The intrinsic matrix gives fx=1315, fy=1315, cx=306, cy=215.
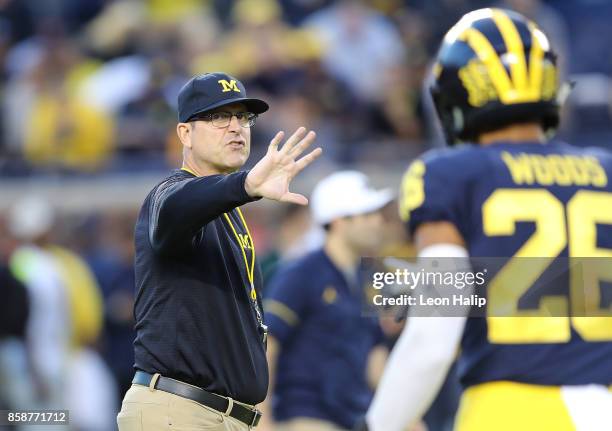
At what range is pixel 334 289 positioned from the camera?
8.02 m

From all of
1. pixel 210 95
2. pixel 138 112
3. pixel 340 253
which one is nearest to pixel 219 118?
pixel 210 95

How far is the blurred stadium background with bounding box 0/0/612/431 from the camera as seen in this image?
1125 cm

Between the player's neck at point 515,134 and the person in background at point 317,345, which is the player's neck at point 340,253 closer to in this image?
the person in background at point 317,345

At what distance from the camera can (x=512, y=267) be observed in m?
4.46

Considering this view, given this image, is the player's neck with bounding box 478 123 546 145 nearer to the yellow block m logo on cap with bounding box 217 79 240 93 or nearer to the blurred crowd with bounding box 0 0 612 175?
the yellow block m logo on cap with bounding box 217 79 240 93

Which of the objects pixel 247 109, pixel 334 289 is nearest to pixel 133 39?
pixel 334 289

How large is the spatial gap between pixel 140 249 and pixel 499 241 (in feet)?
4.38

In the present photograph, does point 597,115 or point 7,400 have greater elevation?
point 597,115

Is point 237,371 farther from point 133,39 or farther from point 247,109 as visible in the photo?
point 133,39

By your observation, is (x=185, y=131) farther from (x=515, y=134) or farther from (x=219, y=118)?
(x=515, y=134)

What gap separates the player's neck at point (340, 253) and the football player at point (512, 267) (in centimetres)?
350

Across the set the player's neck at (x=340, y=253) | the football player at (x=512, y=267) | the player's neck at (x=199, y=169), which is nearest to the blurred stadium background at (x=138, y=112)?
the player's neck at (x=340, y=253)

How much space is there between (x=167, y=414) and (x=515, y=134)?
5.27ft

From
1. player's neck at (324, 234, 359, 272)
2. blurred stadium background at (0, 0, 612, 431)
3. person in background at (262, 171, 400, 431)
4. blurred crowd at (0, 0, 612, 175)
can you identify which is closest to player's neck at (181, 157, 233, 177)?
person in background at (262, 171, 400, 431)
